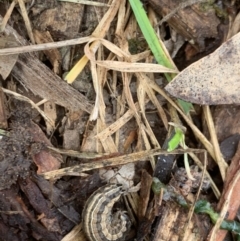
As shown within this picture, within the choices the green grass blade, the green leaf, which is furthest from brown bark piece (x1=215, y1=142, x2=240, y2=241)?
the green grass blade

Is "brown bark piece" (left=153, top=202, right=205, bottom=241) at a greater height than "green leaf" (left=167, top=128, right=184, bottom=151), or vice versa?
"green leaf" (left=167, top=128, right=184, bottom=151)

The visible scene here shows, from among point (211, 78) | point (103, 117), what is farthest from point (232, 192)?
point (103, 117)

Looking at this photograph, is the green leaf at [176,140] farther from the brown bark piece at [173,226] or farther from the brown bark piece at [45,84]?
the brown bark piece at [45,84]

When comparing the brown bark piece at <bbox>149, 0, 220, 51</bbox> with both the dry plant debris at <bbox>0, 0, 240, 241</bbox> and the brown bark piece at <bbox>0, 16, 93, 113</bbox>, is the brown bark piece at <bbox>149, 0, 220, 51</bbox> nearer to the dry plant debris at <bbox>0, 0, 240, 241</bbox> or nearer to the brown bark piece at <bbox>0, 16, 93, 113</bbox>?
the dry plant debris at <bbox>0, 0, 240, 241</bbox>

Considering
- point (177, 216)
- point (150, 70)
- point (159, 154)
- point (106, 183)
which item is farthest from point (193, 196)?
point (150, 70)

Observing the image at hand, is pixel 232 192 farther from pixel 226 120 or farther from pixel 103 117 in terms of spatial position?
pixel 103 117

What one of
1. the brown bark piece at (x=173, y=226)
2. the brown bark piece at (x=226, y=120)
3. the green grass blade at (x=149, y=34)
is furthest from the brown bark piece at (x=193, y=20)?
the brown bark piece at (x=173, y=226)

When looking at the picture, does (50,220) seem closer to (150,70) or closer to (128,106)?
(128,106)
